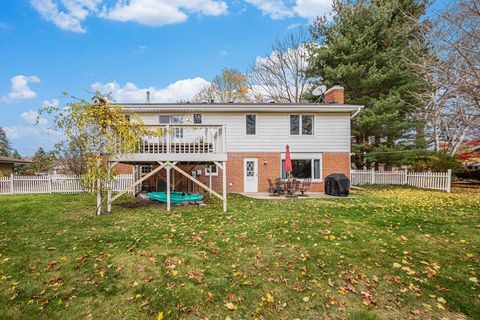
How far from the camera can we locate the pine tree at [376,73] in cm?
1825

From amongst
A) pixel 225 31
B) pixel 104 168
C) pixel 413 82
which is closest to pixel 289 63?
pixel 225 31

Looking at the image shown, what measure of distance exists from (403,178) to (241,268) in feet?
55.9

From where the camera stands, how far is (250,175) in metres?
14.6

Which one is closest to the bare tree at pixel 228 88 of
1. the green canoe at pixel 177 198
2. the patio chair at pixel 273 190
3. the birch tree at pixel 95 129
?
the patio chair at pixel 273 190

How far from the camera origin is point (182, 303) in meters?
3.35

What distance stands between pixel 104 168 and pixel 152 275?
5233mm

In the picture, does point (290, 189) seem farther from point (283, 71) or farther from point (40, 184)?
point (283, 71)

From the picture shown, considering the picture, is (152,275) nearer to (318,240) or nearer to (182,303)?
(182,303)

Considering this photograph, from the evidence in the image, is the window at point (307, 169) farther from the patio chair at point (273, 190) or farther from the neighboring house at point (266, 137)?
the patio chair at point (273, 190)

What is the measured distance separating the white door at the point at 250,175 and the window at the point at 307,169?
233 centimetres

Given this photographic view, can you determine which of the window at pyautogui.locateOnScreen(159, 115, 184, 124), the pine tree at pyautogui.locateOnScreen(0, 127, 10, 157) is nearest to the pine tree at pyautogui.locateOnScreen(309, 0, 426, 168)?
the window at pyautogui.locateOnScreen(159, 115, 184, 124)

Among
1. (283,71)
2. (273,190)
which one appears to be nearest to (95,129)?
(273,190)

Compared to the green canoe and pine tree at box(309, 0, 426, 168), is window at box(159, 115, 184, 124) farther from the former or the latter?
pine tree at box(309, 0, 426, 168)

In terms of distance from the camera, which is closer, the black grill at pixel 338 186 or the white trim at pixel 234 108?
the black grill at pixel 338 186
